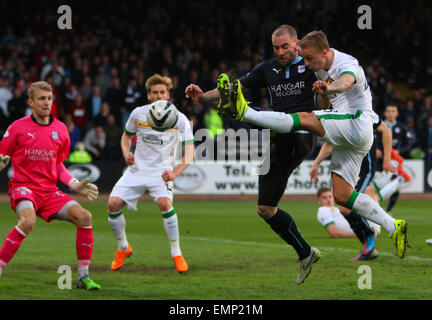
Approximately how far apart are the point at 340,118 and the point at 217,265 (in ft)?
9.18

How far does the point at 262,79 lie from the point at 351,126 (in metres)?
1.33

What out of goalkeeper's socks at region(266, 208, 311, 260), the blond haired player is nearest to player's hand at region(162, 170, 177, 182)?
the blond haired player

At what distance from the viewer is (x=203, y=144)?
1997 centimetres

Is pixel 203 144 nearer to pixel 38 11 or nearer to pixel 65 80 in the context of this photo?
pixel 65 80

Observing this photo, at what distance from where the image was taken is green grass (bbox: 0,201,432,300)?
22.9ft

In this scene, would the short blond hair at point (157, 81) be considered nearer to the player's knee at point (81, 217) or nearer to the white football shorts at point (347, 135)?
the player's knee at point (81, 217)

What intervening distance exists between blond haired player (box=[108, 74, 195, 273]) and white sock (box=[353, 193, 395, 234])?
2361mm

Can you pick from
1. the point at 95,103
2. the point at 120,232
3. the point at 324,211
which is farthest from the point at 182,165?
the point at 95,103

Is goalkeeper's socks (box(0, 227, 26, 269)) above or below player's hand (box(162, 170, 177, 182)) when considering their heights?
below

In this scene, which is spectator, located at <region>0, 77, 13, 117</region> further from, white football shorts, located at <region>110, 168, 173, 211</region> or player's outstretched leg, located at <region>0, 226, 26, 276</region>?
player's outstretched leg, located at <region>0, 226, 26, 276</region>

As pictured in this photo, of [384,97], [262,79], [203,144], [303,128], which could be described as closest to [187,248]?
[262,79]

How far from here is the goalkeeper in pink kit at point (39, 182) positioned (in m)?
7.09

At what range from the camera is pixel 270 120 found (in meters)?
6.73

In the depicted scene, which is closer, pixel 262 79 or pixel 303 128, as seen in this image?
pixel 303 128
